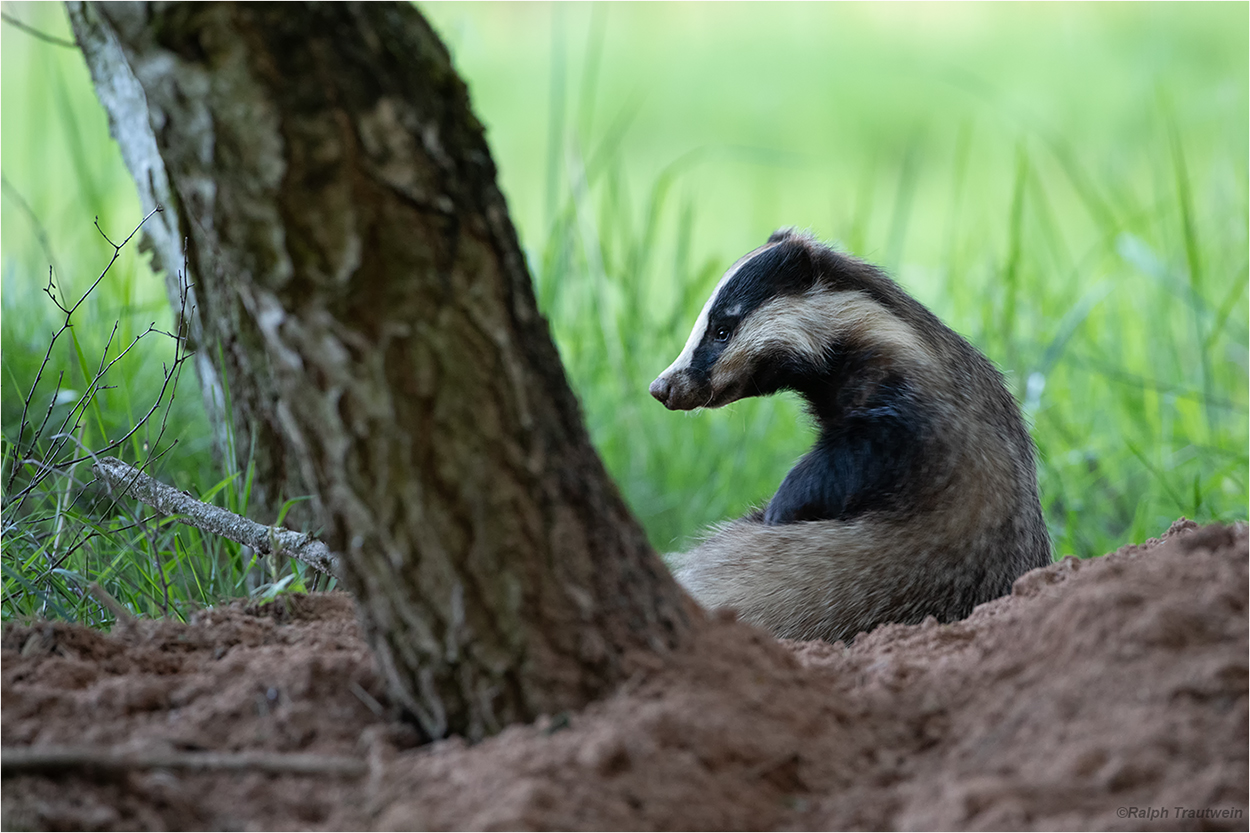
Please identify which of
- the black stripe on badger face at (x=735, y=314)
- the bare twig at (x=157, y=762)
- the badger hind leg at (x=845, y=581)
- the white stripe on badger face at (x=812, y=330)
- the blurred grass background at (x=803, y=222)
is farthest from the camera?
the blurred grass background at (x=803, y=222)

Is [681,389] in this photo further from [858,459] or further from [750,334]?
Result: [858,459]

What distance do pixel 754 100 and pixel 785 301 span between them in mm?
6004

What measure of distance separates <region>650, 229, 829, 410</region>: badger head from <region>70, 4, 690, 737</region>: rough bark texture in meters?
1.63

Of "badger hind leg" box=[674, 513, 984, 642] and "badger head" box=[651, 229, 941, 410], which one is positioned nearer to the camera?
"badger hind leg" box=[674, 513, 984, 642]

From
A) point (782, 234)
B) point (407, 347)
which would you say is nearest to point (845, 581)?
point (782, 234)

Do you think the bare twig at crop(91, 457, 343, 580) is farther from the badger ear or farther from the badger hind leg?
the badger ear

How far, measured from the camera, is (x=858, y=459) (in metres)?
2.91

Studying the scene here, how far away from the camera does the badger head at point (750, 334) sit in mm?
3195

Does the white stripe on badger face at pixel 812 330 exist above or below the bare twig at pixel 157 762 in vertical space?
above

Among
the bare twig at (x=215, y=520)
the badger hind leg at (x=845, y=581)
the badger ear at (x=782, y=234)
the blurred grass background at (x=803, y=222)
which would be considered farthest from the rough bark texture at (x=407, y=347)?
the badger ear at (x=782, y=234)

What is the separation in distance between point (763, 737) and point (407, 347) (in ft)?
2.22

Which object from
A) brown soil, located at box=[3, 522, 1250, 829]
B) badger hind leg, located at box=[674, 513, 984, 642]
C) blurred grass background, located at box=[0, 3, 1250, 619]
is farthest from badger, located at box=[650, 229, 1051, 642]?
brown soil, located at box=[3, 522, 1250, 829]

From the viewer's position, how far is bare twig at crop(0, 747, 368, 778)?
150 cm

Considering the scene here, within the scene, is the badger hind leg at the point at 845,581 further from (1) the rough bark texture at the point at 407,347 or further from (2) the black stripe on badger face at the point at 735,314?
(1) the rough bark texture at the point at 407,347
